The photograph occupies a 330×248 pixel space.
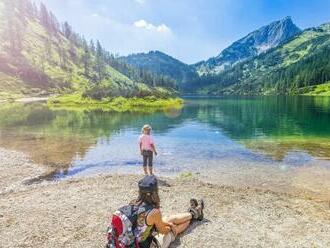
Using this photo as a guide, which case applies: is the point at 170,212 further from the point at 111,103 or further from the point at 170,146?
the point at 111,103

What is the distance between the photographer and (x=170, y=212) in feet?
61.8

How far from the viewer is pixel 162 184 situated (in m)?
25.0

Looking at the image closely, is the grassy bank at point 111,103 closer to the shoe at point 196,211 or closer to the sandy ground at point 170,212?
the sandy ground at point 170,212

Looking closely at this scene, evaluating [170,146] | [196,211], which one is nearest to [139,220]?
[196,211]

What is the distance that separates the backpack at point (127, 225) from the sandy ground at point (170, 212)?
3.51 metres

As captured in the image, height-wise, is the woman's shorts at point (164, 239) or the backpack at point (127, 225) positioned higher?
the backpack at point (127, 225)

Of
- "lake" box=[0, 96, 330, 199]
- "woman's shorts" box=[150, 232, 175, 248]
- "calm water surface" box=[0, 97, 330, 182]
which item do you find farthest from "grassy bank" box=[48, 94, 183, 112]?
"woman's shorts" box=[150, 232, 175, 248]

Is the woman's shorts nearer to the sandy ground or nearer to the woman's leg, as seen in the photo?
the sandy ground

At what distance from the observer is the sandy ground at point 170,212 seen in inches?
603

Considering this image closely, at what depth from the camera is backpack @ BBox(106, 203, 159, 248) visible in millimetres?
11531

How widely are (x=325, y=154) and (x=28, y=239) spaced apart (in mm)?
33055

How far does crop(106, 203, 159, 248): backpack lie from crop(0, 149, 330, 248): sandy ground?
11.5ft

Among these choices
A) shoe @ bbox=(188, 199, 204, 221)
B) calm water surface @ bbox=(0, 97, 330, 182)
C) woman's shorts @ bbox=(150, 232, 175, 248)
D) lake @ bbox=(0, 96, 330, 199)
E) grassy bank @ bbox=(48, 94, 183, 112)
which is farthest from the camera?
grassy bank @ bbox=(48, 94, 183, 112)

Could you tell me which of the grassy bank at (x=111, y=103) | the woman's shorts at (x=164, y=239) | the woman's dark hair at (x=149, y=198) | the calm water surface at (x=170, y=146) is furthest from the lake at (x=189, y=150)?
the grassy bank at (x=111, y=103)
